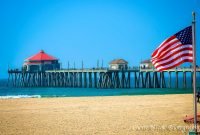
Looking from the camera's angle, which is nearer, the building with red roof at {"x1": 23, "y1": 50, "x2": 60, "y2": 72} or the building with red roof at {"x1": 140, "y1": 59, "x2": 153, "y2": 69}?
the building with red roof at {"x1": 140, "y1": 59, "x2": 153, "y2": 69}

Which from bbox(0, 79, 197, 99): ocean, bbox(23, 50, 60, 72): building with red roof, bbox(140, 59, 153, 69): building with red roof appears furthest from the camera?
bbox(23, 50, 60, 72): building with red roof

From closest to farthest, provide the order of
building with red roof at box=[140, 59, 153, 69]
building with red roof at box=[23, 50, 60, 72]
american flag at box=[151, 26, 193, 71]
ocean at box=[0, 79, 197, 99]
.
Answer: american flag at box=[151, 26, 193, 71] < ocean at box=[0, 79, 197, 99] < building with red roof at box=[140, 59, 153, 69] < building with red roof at box=[23, 50, 60, 72]

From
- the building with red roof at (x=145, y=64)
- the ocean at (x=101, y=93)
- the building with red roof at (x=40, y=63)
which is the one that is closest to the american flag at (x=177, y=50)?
the ocean at (x=101, y=93)

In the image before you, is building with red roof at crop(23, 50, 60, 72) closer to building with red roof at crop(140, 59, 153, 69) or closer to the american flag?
building with red roof at crop(140, 59, 153, 69)

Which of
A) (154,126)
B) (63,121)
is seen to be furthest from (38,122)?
(154,126)

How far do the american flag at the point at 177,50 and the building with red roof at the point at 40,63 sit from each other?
80205mm

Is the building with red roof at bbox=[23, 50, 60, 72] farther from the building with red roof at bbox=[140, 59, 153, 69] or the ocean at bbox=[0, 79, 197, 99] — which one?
the ocean at bbox=[0, 79, 197, 99]

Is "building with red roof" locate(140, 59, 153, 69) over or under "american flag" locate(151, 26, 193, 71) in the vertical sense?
over

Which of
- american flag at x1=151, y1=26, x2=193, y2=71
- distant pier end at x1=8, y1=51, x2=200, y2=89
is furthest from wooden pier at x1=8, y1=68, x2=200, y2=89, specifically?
american flag at x1=151, y1=26, x2=193, y2=71

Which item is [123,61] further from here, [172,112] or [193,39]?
[193,39]

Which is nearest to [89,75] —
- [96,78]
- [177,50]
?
[96,78]

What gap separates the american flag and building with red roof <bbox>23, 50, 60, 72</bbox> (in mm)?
80205

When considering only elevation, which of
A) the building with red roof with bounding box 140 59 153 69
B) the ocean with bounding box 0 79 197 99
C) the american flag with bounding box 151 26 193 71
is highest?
the building with red roof with bounding box 140 59 153 69

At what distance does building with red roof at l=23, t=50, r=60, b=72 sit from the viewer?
9156 centimetres
